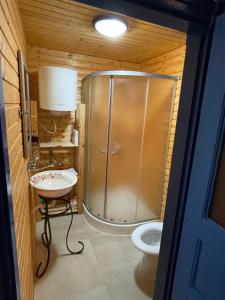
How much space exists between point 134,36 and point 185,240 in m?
1.92

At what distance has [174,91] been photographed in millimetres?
2113

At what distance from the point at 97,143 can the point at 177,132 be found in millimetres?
1483

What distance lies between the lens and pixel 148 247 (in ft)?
5.15

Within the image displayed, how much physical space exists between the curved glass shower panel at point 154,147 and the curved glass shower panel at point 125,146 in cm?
8

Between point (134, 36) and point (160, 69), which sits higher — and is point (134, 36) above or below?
above

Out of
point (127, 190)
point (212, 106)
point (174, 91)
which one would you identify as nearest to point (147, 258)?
point (127, 190)

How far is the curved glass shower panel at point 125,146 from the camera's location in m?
2.02

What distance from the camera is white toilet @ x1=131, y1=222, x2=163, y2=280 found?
1.56 m

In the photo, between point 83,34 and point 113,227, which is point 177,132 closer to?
point 83,34

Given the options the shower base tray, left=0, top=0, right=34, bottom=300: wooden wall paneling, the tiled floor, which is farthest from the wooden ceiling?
the tiled floor

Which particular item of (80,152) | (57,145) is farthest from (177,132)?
(57,145)

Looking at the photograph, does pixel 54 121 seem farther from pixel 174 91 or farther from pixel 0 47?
pixel 0 47

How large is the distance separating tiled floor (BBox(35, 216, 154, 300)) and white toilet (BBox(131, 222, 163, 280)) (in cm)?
8

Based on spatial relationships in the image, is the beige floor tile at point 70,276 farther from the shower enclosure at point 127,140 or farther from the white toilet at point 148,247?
the shower enclosure at point 127,140
